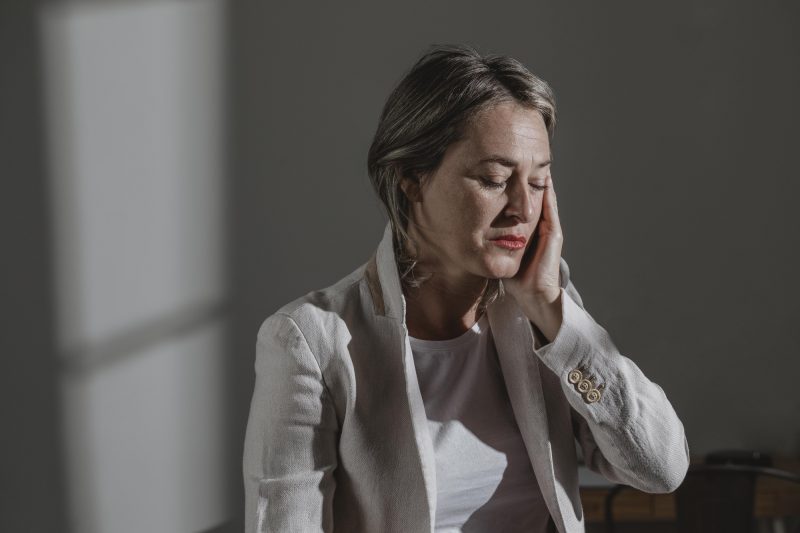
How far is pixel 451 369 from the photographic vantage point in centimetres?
153

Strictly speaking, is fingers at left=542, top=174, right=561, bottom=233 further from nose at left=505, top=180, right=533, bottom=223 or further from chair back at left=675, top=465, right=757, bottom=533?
chair back at left=675, top=465, right=757, bottom=533

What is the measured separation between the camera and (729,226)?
317 centimetres

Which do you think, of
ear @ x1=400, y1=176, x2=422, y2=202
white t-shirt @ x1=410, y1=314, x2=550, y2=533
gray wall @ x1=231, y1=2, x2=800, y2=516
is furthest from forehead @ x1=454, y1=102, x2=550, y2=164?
gray wall @ x1=231, y1=2, x2=800, y2=516

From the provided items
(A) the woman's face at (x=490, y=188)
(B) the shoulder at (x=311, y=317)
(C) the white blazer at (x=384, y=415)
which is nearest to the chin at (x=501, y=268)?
(A) the woman's face at (x=490, y=188)

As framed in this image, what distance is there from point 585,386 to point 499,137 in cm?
40

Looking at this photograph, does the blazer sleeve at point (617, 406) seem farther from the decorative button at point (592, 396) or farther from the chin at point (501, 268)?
the chin at point (501, 268)

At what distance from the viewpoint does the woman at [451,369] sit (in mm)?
1355

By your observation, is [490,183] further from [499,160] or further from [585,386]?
[585,386]

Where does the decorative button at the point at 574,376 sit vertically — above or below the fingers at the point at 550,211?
below

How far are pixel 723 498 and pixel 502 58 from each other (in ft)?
4.50

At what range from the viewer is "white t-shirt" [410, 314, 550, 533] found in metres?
1.44

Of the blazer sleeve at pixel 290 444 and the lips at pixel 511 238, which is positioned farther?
the lips at pixel 511 238

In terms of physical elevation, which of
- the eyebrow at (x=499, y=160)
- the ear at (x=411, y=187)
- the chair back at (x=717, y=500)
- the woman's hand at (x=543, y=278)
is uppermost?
the eyebrow at (x=499, y=160)

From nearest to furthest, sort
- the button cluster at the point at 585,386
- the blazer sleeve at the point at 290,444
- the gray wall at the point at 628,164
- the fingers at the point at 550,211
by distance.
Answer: the blazer sleeve at the point at 290,444 → the button cluster at the point at 585,386 → the fingers at the point at 550,211 → the gray wall at the point at 628,164
